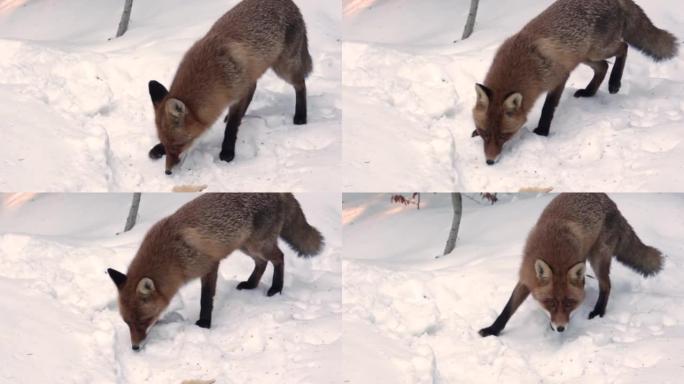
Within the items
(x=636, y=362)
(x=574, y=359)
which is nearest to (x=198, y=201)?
(x=574, y=359)

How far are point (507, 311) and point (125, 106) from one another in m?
3.00

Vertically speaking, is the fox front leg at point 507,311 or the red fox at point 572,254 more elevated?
the red fox at point 572,254

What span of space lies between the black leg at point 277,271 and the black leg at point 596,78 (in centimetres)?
254

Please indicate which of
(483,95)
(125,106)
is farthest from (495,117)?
(125,106)

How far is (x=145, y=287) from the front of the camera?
4727mm

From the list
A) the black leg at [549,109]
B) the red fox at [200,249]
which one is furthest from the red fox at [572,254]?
the red fox at [200,249]

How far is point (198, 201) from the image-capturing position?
514 centimetres

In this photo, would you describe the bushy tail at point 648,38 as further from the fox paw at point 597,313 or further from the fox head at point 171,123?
the fox head at point 171,123

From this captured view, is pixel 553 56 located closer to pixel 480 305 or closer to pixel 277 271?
pixel 480 305

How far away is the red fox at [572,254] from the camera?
470 cm

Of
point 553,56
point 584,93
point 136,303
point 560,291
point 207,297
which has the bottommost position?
point 207,297

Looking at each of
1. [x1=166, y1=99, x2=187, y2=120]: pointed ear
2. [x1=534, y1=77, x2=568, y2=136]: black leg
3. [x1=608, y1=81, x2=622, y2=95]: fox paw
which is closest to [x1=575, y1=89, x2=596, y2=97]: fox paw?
[x1=608, y1=81, x2=622, y2=95]: fox paw

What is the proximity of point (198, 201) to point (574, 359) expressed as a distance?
2616 millimetres

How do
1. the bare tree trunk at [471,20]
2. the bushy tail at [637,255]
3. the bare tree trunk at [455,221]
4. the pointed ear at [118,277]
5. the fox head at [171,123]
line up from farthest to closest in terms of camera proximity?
the bare tree trunk at [471,20] < the bushy tail at [637,255] < the bare tree trunk at [455,221] < the fox head at [171,123] < the pointed ear at [118,277]
